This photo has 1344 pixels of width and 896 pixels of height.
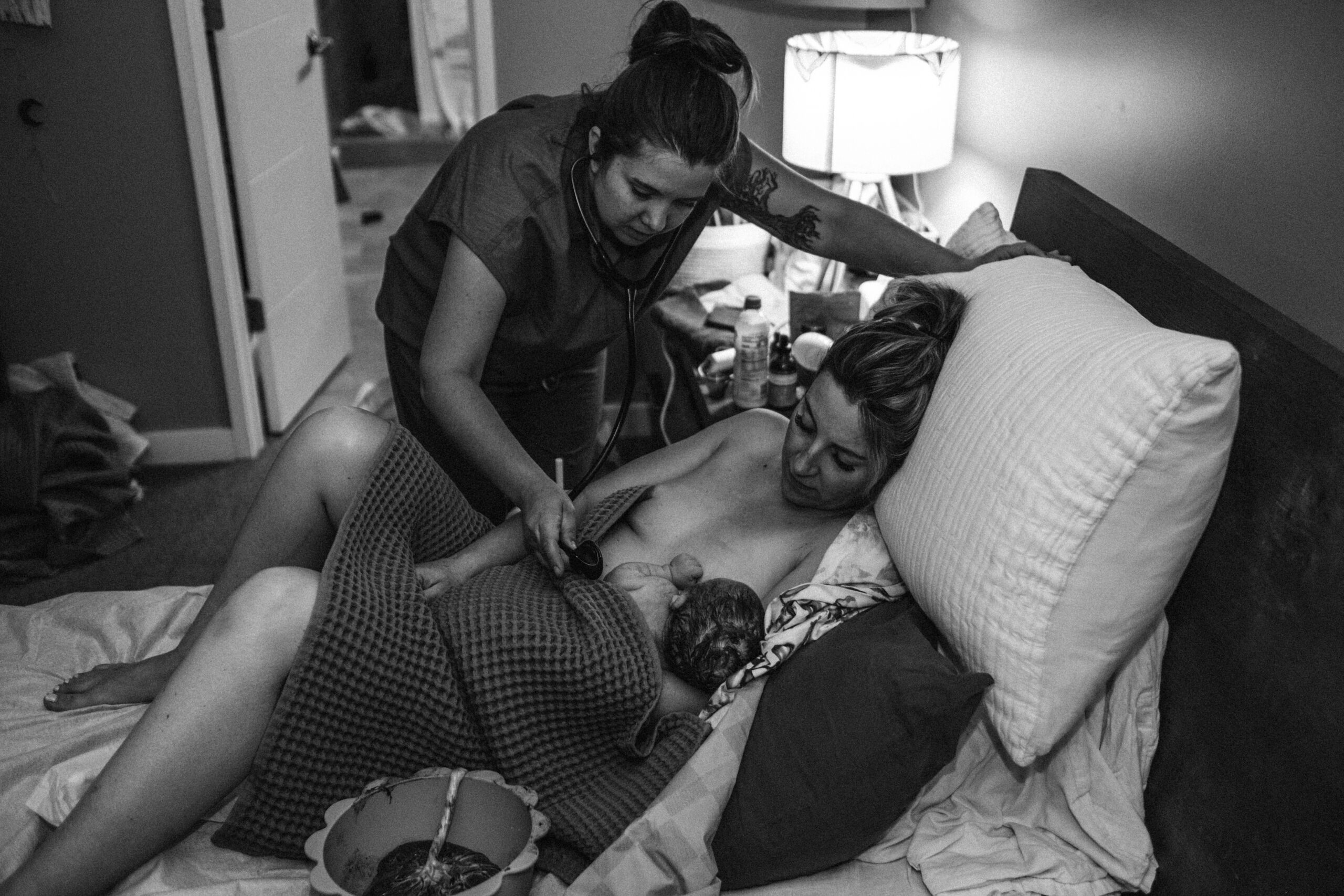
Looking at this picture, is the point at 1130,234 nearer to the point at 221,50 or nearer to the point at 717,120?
the point at 717,120

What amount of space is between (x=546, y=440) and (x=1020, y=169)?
1.00 meters

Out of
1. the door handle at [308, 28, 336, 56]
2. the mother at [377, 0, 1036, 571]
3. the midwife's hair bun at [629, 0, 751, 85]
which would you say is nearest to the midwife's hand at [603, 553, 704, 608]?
the mother at [377, 0, 1036, 571]

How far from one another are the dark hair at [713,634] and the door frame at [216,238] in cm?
195

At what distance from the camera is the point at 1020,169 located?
7.04 ft

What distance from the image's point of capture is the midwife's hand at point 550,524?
4.64ft

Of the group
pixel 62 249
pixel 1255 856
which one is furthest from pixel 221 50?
pixel 1255 856

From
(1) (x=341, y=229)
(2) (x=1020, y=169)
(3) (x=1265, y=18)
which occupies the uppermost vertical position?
(3) (x=1265, y=18)

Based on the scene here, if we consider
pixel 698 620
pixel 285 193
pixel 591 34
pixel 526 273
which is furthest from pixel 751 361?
pixel 285 193

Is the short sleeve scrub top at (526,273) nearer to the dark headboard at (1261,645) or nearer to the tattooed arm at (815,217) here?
the tattooed arm at (815,217)

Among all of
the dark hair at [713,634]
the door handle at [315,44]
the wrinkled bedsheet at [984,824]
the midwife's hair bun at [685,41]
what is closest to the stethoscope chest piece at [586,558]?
the dark hair at [713,634]

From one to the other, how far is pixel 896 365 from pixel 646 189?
388 mm

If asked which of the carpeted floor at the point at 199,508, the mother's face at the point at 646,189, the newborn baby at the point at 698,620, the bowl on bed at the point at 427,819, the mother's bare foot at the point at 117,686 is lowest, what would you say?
the carpeted floor at the point at 199,508

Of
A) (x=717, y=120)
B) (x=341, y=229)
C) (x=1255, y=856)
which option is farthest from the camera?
(x=341, y=229)

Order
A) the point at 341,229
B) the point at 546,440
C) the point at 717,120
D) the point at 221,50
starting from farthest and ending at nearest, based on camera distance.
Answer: the point at 341,229, the point at 221,50, the point at 546,440, the point at 717,120
